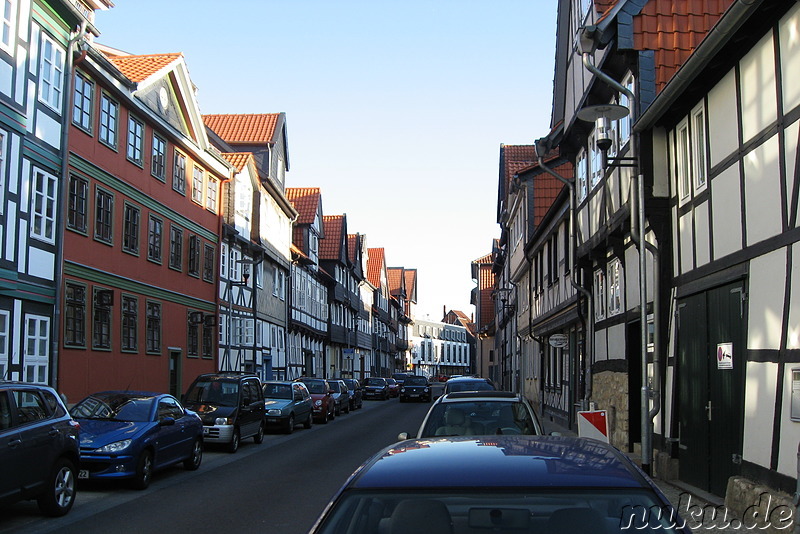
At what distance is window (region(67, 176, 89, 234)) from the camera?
68.6 ft

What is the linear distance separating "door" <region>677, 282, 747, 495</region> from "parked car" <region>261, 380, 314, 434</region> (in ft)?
48.4

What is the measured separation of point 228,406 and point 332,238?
1561 inches

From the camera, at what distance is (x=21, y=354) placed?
1805 centimetres

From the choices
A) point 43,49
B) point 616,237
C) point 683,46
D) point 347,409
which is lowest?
point 347,409

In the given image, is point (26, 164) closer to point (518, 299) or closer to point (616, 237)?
point (616, 237)

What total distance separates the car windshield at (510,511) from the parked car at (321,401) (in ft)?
94.2

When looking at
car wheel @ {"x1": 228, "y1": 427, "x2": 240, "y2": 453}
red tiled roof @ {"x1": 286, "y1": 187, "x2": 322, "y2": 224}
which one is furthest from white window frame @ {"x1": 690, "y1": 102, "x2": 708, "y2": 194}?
red tiled roof @ {"x1": 286, "y1": 187, "x2": 322, "y2": 224}

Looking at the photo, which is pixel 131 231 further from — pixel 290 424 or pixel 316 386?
pixel 316 386

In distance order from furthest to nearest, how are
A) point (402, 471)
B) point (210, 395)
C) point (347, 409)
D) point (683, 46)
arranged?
point (347, 409)
point (210, 395)
point (683, 46)
point (402, 471)

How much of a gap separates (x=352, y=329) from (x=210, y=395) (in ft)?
153

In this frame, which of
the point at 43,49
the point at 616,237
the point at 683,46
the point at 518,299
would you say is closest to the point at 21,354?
the point at 43,49

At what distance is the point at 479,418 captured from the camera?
32.7ft

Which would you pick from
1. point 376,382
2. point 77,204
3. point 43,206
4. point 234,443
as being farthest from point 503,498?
point 376,382

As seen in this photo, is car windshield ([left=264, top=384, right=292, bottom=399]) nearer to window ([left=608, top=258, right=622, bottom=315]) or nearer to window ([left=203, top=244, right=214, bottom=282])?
window ([left=203, top=244, right=214, bottom=282])
